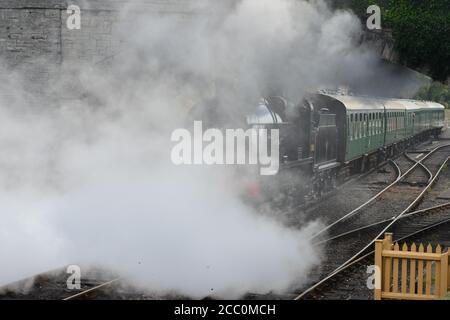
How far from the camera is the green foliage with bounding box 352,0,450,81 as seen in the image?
15.4m

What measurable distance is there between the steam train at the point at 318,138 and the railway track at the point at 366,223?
35.3 inches

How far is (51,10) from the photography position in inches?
736

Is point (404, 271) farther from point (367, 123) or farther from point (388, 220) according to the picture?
point (367, 123)

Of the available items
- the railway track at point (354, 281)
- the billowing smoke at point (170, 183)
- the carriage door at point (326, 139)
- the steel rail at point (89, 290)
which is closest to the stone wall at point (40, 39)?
the carriage door at point (326, 139)

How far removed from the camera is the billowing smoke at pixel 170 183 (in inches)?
302

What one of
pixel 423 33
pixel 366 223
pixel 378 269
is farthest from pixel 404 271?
pixel 423 33

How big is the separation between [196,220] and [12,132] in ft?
16.6

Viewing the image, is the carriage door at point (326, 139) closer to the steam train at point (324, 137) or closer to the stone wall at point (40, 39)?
the steam train at point (324, 137)

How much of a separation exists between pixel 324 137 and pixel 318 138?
69 centimetres

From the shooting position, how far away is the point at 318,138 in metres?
12.7

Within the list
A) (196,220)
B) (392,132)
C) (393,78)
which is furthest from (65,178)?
(393,78)
